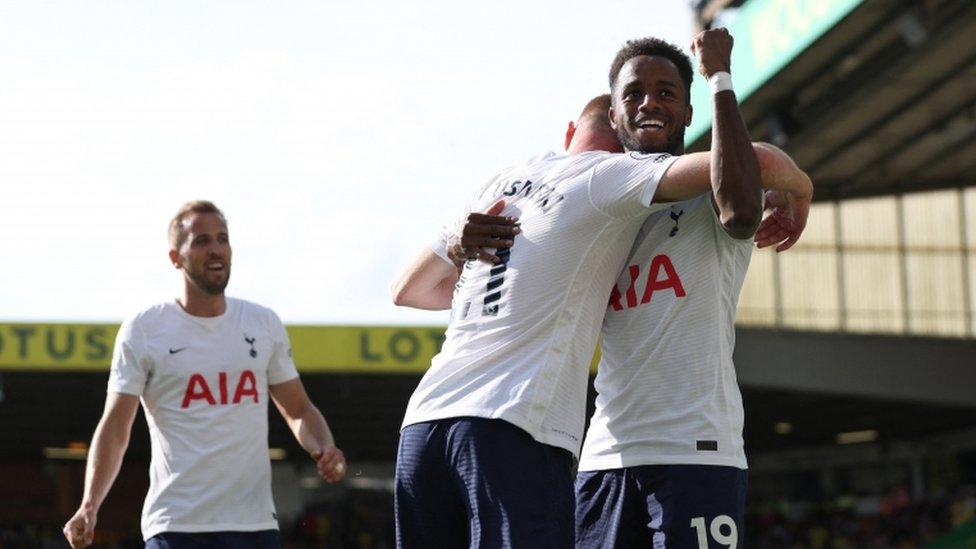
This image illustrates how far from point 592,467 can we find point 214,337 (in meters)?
2.58

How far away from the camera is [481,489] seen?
4.00 m

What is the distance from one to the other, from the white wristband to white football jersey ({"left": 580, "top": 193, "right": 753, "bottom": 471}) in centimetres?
35

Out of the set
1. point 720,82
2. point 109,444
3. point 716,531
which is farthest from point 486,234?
point 109,444

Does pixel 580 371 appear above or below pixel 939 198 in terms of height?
→ below

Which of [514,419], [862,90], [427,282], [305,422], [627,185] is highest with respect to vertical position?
[862,90]

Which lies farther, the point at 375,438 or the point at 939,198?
the point at 375,438

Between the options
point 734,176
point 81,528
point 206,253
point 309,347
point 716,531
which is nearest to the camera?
point 734,176

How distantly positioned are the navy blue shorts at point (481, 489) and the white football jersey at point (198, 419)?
2633mm

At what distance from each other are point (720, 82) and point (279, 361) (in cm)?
324

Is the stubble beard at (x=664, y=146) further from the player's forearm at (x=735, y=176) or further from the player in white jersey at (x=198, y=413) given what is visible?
the player in white jersey at (x=198, y=413)

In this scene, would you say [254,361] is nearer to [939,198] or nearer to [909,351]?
[909,351]

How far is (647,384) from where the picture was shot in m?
4.59

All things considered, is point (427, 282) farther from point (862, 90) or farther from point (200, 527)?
point (862, 90)

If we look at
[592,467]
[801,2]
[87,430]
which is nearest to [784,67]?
[801,2]
